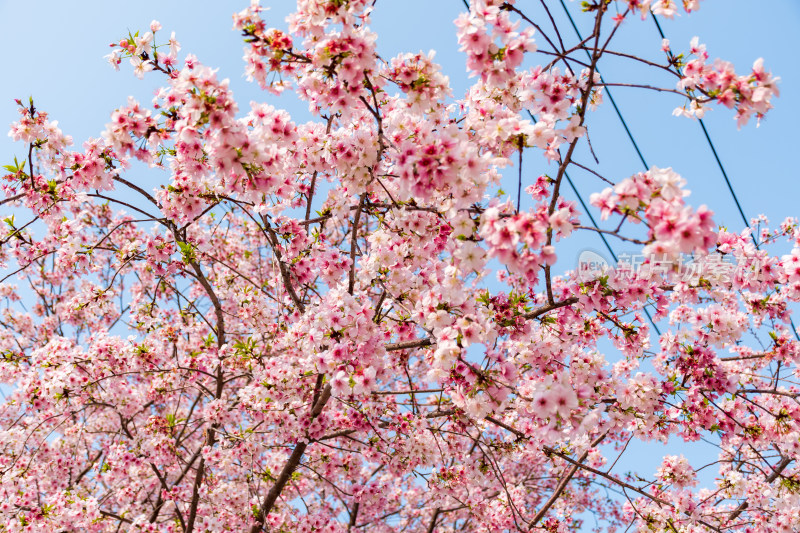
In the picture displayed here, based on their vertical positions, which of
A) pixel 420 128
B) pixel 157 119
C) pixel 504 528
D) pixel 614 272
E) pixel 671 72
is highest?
pixel 671 72

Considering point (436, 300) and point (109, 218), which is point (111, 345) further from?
point (109, 218)

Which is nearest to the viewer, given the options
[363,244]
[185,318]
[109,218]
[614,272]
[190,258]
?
[614,272]

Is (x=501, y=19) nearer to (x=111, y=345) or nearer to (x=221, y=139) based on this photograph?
(x=221, y=139)

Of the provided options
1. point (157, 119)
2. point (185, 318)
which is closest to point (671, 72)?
point (157, 119)

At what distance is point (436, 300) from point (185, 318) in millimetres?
4721

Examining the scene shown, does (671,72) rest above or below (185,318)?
above

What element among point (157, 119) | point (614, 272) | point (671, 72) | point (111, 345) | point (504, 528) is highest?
point (671, 72)

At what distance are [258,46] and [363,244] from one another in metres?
4.78

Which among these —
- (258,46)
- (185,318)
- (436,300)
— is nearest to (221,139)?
(258,46)

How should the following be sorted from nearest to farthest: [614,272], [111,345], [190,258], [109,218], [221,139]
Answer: [221,139] < [614,272] < [190,258] < [111,345] < [109,218]

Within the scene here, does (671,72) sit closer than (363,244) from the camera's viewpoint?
Yes

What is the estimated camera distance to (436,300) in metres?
3.06

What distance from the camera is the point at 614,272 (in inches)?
132

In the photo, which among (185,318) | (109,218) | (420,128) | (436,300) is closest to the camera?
(420,128)
